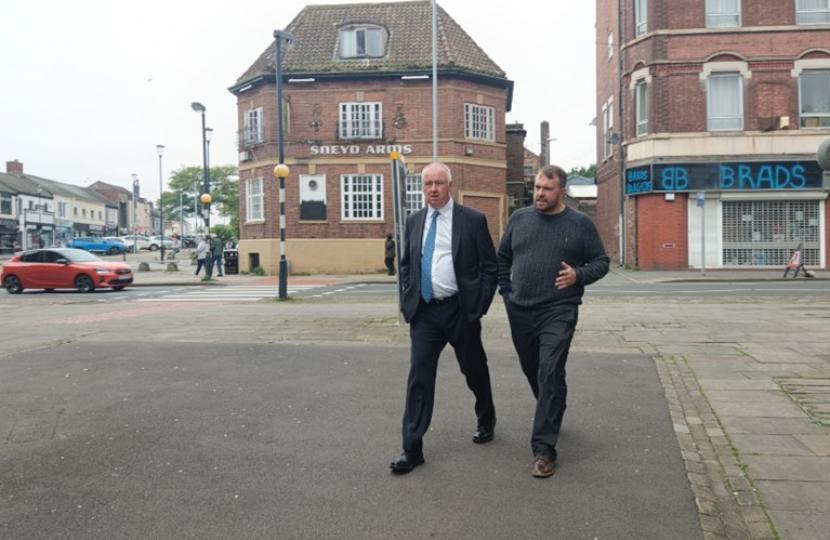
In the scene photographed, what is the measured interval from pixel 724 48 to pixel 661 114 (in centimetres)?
316

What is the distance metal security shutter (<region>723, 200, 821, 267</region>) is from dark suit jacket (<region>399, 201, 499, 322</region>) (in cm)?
2409

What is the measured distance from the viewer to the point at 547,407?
416 cm

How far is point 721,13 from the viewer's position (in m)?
25.4

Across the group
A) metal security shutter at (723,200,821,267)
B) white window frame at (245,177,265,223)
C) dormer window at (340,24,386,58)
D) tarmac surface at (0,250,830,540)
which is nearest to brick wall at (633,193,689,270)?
metal security shutter at (723,200,821,267)

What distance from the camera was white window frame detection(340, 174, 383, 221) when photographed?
29859 millimetres

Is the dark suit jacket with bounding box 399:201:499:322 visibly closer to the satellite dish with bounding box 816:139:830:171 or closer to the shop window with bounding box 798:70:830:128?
the satellite dish with bounding box 816:139:830:171

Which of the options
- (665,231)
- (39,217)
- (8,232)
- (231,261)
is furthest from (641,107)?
(8,232)

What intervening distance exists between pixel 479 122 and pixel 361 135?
510 cm

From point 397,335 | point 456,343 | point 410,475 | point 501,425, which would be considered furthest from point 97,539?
point 397,335

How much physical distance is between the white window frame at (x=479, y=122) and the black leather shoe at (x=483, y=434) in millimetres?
25812

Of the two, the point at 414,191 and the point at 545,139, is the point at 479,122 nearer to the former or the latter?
the point at 414,191

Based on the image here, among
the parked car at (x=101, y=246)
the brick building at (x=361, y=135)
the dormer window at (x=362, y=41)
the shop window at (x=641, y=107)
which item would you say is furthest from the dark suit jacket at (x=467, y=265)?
the parked car at (x=101, y=246)

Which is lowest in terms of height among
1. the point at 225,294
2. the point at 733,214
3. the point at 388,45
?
the point at 225,294

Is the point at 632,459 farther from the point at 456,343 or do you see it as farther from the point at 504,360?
the point at 504,360
